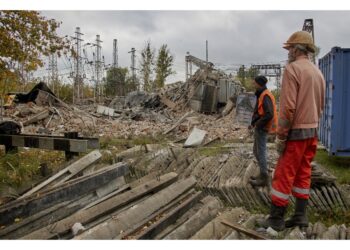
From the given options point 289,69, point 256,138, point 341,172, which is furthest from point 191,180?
point 341,172

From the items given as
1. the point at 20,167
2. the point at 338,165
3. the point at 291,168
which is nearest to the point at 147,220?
the point at 291,168

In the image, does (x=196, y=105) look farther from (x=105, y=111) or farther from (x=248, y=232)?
(x=248, y=232)

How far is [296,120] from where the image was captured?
4.05 metres

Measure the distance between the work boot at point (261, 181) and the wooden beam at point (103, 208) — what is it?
128cm

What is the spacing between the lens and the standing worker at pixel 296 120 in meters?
3.99

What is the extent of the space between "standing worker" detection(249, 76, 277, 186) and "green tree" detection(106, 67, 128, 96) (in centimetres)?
3284

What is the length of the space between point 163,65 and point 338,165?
27579 millimetres

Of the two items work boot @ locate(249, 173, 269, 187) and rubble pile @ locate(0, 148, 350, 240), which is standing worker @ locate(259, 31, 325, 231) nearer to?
rubble pile @ locate(0, 148, 350, 240)

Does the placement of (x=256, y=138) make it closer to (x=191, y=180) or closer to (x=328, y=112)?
(x=191, y=180)

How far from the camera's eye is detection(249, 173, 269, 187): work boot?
5.68m

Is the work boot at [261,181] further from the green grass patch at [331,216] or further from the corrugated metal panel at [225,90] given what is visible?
the corrugated metal panel at [225,90]

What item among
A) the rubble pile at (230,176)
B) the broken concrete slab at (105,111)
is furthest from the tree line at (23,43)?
the broken concrete slab at (105,111)


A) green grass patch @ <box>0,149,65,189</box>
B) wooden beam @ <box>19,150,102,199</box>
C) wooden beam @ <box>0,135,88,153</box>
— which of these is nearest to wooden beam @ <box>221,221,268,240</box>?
wooden beam @ <box>19,150,102,199</box>

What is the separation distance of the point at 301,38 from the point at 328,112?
178 inches
